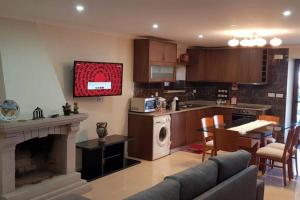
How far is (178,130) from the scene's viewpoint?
260 inches

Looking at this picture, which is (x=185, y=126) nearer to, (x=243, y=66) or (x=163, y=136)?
(x=163, y=136)

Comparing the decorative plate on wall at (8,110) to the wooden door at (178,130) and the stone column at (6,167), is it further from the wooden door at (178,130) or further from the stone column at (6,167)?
the wooden door at (178,130)

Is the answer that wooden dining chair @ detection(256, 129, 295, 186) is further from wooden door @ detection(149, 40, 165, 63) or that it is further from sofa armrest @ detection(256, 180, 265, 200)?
wooden door @ detection(149, 40, 165, 63)

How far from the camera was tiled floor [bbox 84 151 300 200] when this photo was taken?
14.2ft

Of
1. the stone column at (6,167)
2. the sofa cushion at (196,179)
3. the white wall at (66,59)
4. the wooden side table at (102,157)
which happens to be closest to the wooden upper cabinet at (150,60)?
the white wall at (66,59)

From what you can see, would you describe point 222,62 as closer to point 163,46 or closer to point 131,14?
point 163,46

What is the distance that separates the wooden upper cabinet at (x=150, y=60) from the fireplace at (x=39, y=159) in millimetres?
1901

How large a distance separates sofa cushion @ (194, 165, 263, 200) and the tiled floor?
42.4 inches

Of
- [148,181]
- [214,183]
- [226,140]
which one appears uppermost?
[226,140]

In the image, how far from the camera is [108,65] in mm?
5258

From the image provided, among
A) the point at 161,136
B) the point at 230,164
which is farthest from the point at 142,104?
the point at 230,164

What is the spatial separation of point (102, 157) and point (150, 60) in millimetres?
2038

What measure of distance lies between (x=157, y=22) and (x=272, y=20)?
1.48 meters

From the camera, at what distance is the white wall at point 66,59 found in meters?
3.94
